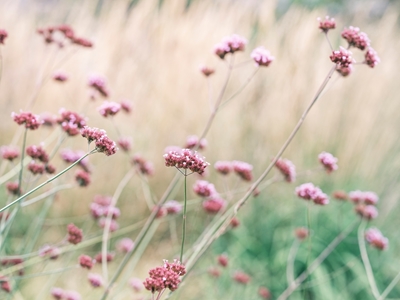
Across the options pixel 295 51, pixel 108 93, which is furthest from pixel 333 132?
pixel 108 93

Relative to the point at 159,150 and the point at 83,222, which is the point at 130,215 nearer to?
the point at 83,222

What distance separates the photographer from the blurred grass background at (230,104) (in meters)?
3.46

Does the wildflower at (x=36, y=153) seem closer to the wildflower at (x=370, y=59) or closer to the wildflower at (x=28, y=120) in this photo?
the wildflower at (x=28, y=120)

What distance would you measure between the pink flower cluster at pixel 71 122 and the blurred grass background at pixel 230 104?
6.35ft

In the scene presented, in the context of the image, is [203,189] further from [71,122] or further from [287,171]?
[71,122]

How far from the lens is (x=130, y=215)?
11.4ft

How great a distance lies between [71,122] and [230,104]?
8.27 ft

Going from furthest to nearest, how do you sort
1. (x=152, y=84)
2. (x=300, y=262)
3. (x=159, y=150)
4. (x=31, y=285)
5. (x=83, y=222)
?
(x=152, y=84)
(x=159, y=150)
(x=83, y=222)
(x=300, y=262)
(x=31, y=285)

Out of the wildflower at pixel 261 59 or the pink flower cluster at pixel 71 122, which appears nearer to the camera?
the pink flower cluster at pixel 71 122

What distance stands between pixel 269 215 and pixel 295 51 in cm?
141

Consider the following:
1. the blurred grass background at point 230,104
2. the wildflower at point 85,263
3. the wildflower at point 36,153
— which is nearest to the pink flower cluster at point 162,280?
the wildflower at point 85,263

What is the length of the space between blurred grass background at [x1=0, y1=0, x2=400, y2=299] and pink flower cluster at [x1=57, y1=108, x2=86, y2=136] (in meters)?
1.94

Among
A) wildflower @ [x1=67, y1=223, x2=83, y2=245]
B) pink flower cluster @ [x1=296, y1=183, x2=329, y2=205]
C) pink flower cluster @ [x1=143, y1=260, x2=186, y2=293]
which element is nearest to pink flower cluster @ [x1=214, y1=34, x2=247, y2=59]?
pink flower cluster @ [x1=296, y1=183, x2=329, y2=205]

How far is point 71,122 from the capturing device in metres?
1.41
